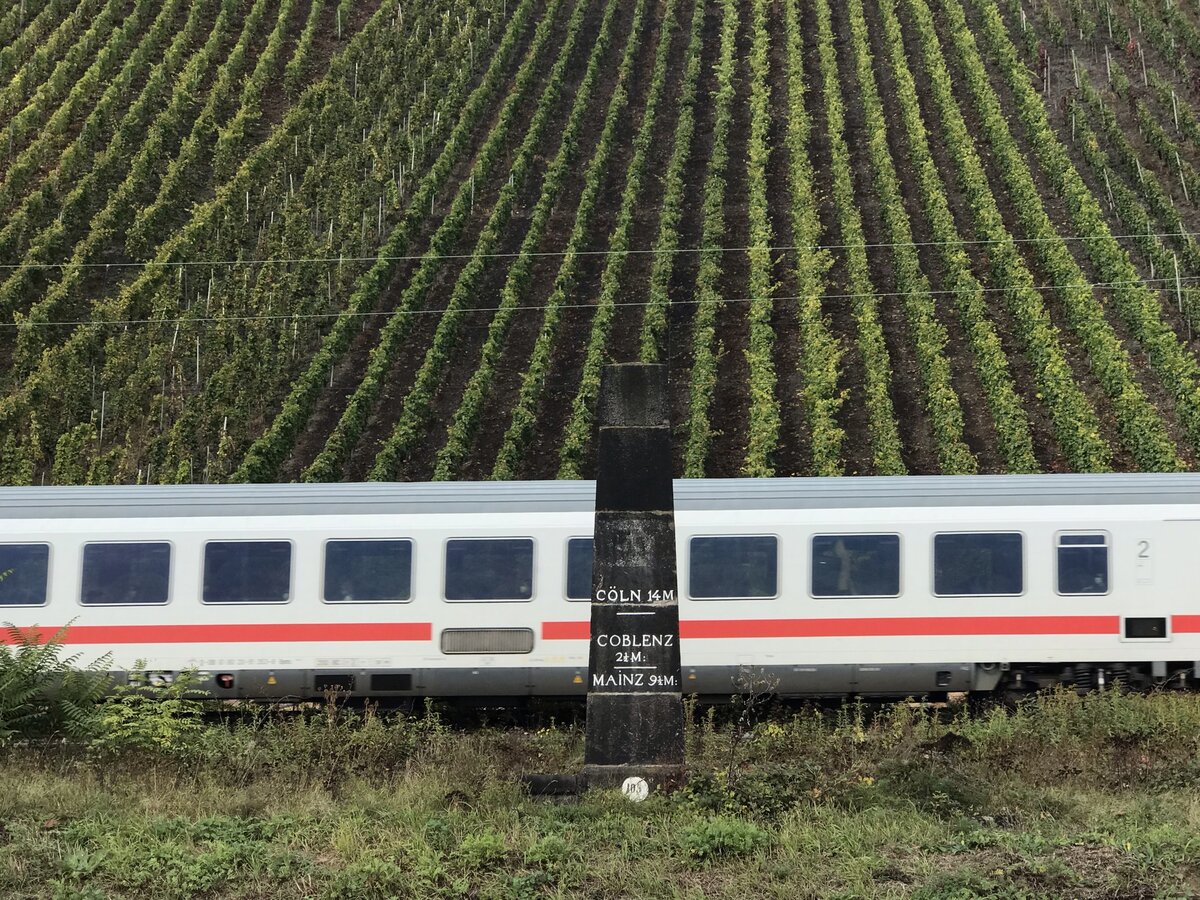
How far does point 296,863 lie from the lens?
32.3 ft

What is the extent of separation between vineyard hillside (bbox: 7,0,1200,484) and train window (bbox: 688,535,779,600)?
1191cm

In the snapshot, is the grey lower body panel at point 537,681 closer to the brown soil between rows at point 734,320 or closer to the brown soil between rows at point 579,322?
the brown soil between rows at point 734,320

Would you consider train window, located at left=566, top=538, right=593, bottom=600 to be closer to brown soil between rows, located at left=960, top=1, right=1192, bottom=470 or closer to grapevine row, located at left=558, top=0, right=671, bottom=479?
grapevine row, located at left=558, top=0, right=671, bottom=479

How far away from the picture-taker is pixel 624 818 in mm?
10602

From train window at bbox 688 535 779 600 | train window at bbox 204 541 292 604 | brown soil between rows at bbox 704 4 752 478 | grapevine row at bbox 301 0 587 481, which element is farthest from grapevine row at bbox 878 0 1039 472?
train window at bbox 204 541 292 604

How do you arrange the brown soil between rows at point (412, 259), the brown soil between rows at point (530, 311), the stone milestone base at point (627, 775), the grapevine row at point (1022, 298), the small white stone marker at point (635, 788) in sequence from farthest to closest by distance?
the brown soil between rows at point (412, 259), the brown soil between rows at point (530, 311), the grapevine row at point (1022, 298), the stone milestone base at point (627, 775), the small white stone marker at point (635, 788)

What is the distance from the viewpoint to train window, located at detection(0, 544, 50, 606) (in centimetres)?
1711

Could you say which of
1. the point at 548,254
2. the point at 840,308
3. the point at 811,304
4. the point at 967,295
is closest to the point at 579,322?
the point at 548,254

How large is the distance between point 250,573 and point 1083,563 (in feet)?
31.9

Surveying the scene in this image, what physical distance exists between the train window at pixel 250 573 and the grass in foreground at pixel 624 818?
319 cm

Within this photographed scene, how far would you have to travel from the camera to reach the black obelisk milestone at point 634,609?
11.8 meters

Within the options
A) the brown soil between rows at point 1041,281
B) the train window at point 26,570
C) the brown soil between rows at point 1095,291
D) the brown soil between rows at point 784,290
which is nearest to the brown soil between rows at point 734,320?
the brown soil between rows at point 784,290

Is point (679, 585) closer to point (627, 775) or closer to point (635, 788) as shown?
point (627, 775)

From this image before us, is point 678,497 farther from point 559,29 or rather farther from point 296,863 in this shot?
point 559,29
